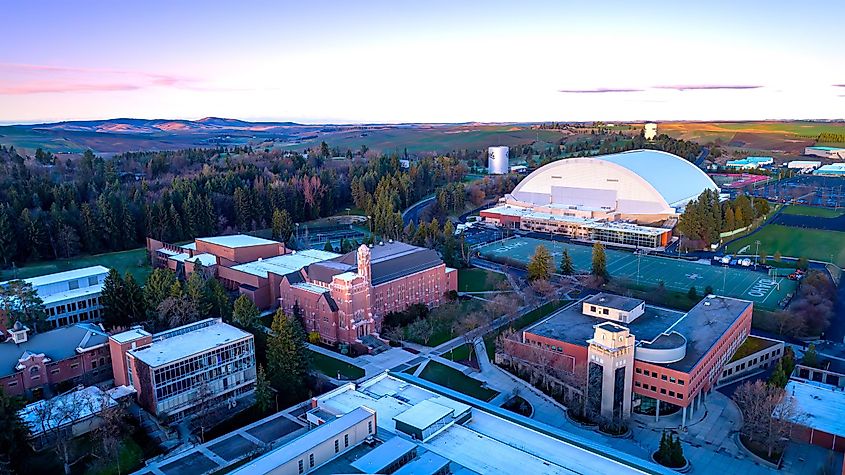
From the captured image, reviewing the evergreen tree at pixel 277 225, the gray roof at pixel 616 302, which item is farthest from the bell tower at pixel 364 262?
the evergreen tree at pixel 277 225

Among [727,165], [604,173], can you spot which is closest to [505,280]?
[604,173]

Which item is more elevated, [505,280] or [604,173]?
[604,173]

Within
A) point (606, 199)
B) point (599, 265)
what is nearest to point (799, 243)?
point (606, 199)

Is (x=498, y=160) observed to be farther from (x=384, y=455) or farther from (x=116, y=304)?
(x=384, y=455)

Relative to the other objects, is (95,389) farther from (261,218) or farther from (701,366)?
(261,218)

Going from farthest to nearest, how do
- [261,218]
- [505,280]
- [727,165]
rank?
[727,165], [261,218], [505,280]
